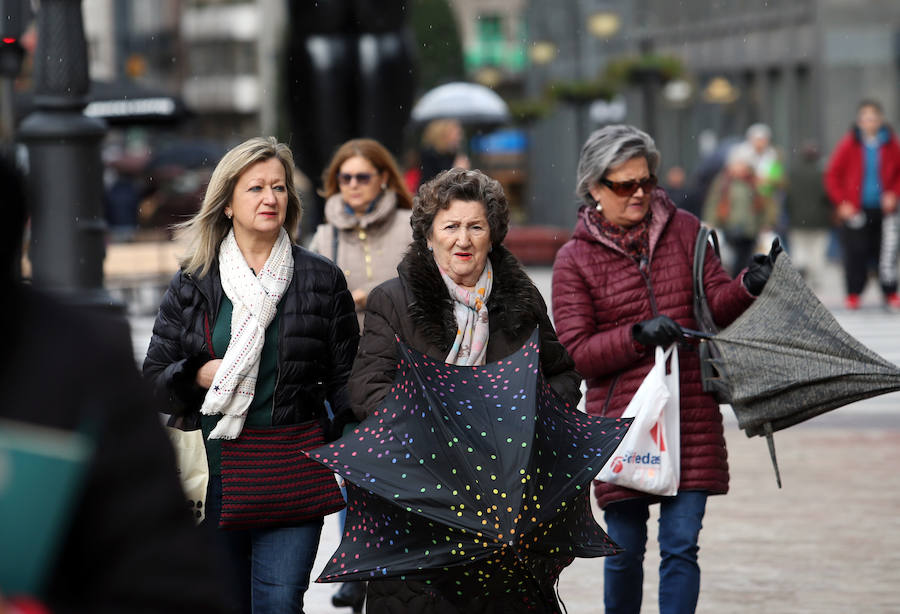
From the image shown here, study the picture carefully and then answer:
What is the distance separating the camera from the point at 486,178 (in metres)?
5.06

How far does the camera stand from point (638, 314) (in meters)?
5.62

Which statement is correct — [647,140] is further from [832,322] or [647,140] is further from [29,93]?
[29,93]

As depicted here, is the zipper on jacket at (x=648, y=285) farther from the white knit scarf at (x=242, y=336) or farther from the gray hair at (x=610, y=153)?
the white knit scarf at (x=242, y=336)

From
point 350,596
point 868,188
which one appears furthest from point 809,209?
point 350,596

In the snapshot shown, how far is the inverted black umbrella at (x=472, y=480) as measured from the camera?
165 inches

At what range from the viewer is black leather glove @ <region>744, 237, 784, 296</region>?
555 centimetres

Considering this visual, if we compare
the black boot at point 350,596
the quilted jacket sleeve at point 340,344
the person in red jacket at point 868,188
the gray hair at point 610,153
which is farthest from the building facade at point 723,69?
the quilted jacket sleeve at point 340,344

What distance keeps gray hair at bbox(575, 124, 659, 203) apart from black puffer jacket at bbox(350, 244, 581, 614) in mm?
840

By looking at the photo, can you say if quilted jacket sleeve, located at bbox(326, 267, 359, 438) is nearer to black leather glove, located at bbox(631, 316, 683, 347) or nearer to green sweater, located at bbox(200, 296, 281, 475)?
green sweater, located at bbox(200, 296, 281, 475)

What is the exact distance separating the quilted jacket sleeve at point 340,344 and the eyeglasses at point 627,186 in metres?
1.05

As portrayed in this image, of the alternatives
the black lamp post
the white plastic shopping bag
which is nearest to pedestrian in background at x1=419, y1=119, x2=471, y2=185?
the black lamp post

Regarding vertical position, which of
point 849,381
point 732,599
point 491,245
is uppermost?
point 491,245

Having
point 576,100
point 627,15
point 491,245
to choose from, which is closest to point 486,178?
point 491,245

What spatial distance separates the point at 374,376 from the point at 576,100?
31.9m
